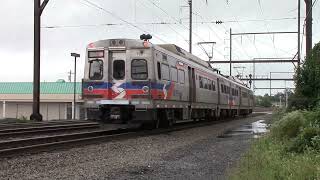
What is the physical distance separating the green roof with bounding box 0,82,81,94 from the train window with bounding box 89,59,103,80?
52962mm

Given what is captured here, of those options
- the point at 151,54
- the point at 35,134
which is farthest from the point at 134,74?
the point at 35,134

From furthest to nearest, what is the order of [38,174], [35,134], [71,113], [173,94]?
[71,113] → [173,94] → [35,134] → [38,174]

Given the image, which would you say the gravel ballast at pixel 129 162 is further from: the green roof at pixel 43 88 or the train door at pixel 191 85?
the green roof at pixel 43 88

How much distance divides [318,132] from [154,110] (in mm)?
9480

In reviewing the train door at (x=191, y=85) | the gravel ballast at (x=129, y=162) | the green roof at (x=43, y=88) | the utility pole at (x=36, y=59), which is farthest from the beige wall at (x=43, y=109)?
the gravel ballast at (x=129, y=162)

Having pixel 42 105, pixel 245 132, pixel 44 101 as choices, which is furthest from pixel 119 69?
pixel 42 105

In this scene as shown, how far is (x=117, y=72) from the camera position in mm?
20906

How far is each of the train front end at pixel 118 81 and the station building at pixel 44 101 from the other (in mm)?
49363

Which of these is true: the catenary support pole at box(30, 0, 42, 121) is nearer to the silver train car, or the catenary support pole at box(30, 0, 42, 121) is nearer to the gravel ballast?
the silver train car

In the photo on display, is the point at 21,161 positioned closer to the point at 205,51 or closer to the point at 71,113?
the point at 205,51

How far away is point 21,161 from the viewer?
11.8 m

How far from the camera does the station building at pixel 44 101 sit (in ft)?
236

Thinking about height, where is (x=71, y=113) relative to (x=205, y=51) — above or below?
below

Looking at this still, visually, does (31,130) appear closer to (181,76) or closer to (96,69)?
(96,69)
